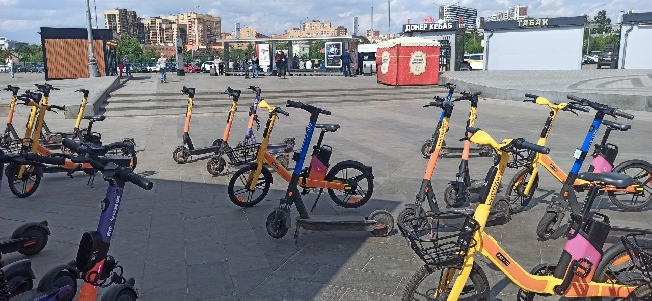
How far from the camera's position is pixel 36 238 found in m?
4.53

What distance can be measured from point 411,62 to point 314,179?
16.3 m

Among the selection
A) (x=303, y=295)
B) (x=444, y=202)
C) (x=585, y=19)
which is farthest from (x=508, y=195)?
(x=585, y=19)

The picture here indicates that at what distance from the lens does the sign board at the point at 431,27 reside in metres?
39.1

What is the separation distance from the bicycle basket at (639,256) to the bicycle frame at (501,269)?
17 cm

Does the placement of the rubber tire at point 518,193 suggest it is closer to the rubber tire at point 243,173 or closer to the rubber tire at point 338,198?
the rubber tire at point 338,198

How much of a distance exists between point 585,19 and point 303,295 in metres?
36.1

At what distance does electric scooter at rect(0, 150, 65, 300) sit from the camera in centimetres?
301

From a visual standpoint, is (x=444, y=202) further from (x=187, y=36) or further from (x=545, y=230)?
(x=187, y=36)

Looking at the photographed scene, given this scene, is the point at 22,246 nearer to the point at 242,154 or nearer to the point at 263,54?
the point at 242,154

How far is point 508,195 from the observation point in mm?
5625

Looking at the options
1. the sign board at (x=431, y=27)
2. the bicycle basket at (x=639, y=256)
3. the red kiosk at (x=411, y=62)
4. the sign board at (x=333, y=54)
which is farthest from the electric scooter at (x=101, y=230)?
the sign board at (x=431, y=27)

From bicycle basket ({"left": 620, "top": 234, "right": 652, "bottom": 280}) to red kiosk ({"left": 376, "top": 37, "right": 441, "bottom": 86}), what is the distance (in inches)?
725

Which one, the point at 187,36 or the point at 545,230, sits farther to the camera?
the point at 187,36

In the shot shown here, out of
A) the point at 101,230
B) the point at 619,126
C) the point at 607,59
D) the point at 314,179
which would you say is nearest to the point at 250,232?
the point at 314,179
